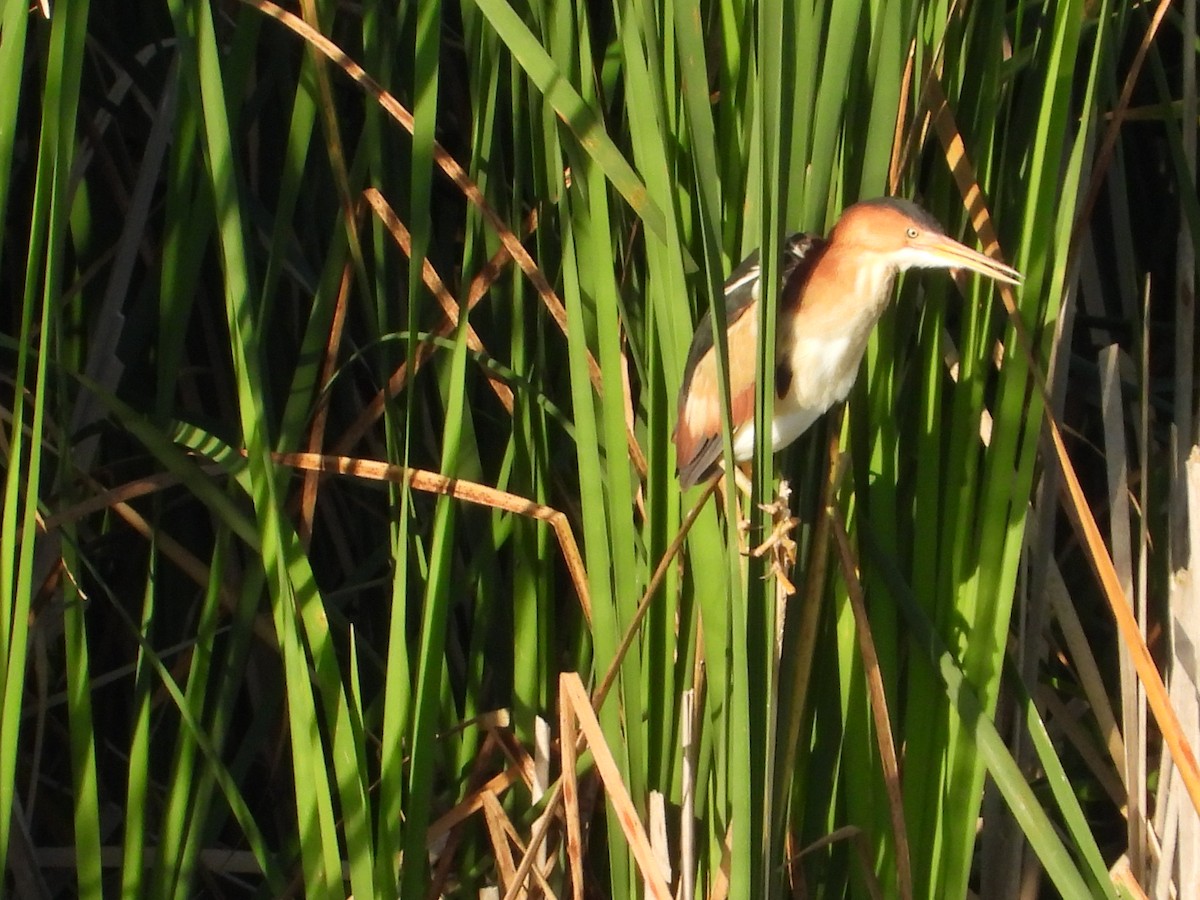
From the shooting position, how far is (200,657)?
1.06 metres

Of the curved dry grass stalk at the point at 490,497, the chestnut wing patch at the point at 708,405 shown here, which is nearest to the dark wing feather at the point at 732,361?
the chestnut wing patch at the point at 708,405

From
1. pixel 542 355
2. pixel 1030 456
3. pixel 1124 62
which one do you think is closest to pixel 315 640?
pixel 542 355

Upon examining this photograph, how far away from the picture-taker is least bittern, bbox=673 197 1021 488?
1011 mm

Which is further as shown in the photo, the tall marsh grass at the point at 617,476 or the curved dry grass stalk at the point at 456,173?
the curved dry grass stalk at the point at 456,173

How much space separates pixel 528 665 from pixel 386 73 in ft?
1.57

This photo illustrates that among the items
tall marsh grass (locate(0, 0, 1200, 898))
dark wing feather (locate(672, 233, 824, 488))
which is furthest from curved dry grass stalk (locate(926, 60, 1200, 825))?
dark wing feather (locate(672, 233, 824, 488))

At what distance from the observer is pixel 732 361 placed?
4.25ft

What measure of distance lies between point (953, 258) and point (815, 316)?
0.62 ft

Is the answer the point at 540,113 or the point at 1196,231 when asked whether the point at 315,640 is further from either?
the point at 1196,231

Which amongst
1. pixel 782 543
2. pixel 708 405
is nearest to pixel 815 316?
pixel 708 405

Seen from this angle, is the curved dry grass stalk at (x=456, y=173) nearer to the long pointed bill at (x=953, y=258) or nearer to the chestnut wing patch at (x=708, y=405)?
the chestnut wing patch at (x=708, y=405)

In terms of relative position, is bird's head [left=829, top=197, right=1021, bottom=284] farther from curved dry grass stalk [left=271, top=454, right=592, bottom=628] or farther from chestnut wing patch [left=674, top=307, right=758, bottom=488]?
curved dry grass stalk [left=271, top=454, right=592, bottom=628]

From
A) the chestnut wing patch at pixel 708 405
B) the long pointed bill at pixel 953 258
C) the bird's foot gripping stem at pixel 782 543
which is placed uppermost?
the long pointed bill at pixel 953 258

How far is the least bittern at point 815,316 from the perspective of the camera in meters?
1.01
